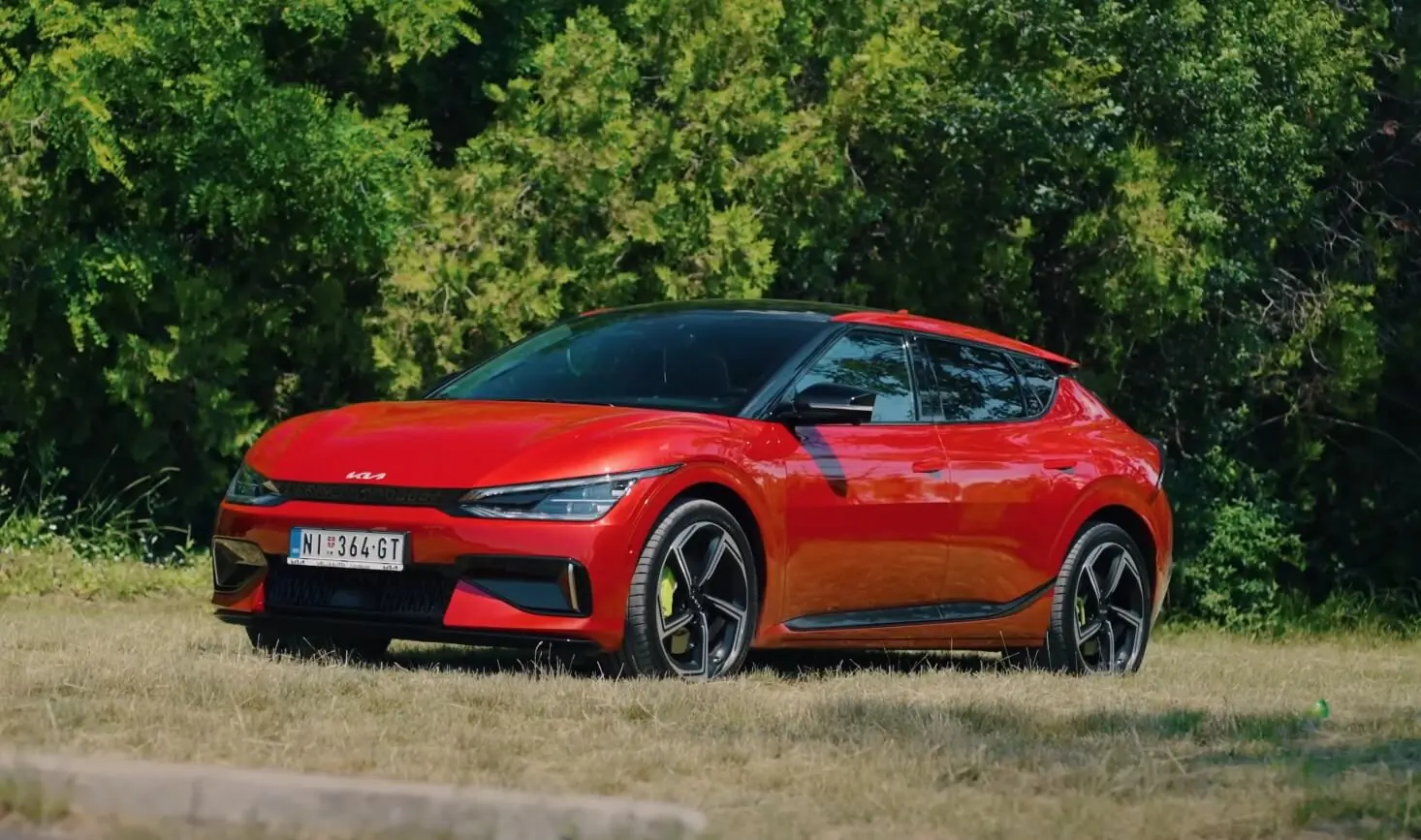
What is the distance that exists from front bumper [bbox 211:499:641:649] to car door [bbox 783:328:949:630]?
1065mm

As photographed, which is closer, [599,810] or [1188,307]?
[599,810]

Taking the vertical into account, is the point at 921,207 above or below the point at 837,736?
above

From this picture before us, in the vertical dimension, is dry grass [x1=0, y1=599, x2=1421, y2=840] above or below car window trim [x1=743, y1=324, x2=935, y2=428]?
below

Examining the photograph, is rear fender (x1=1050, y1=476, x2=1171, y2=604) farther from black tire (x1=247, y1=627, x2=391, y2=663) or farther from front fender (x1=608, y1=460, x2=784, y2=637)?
black tire (x1=247, y1=627, x2=391, y2=663)

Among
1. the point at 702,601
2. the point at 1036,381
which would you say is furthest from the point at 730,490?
the point at 1036,381

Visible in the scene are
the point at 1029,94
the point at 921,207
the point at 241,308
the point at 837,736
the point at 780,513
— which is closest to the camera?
the point at 837,736

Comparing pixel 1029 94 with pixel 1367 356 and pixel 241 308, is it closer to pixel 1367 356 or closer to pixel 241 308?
pixel 1367 356

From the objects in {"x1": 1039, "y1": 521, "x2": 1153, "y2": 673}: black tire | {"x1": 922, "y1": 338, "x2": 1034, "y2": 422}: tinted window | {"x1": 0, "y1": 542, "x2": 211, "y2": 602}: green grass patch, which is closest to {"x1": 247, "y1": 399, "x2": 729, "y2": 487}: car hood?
{"x1": 922, "y1": 338, "x2": 1034, "y2": 422}: tinted window

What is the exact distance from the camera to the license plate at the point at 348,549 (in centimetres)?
870

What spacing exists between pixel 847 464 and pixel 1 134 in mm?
8067

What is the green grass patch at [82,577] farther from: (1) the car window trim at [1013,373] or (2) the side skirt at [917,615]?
(2) the side skirt at [917,615]

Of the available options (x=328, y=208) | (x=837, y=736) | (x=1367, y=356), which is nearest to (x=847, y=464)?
(x=837, y=736)

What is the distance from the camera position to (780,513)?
935 cm

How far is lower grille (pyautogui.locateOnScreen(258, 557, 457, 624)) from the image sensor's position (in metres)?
8.71
